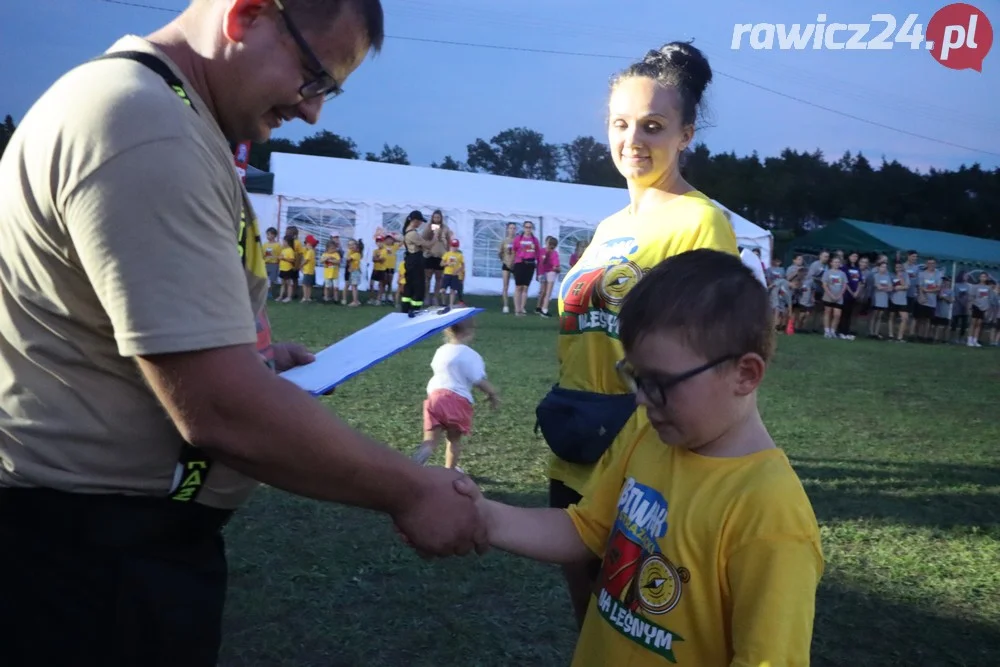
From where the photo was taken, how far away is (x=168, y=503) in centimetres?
155

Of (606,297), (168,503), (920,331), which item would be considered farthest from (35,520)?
(920,331)

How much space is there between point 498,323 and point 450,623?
12.9 metres

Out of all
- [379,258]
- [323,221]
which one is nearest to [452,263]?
[379,258]

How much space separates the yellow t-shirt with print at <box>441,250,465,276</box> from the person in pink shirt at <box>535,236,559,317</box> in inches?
91.7

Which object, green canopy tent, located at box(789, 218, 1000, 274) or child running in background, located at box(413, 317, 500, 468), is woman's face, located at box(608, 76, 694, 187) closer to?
child running in background, located at box(413, 317, 500, 468)

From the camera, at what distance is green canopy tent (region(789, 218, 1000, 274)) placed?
27.5m

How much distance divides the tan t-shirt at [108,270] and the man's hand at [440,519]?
15.6 inches

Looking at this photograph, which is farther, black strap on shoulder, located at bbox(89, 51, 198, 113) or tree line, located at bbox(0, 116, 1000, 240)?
tree line, located at bbox(0, 116, 1000, 240)

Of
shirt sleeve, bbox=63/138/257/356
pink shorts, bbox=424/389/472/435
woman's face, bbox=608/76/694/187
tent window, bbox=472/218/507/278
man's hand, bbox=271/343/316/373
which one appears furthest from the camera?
tent window, bbox=472/218/507/278

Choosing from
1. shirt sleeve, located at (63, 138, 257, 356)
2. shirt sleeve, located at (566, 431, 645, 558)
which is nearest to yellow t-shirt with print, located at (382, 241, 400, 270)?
shirt sleeve, located at (566, 431, 645, 558)

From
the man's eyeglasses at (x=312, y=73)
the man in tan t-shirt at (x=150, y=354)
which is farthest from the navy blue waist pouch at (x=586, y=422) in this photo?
the man's eyeglasses at (x=312, y=73)

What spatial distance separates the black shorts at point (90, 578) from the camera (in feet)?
4.91

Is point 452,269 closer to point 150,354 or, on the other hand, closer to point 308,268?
point 308,268

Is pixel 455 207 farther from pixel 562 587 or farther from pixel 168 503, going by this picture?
pixel 168 503
